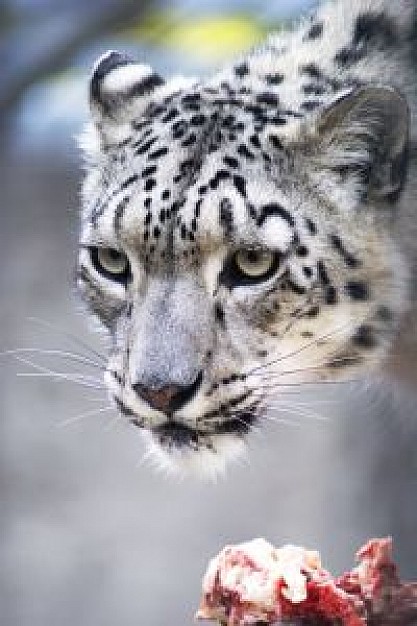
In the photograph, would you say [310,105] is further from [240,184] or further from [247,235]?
[247,235]

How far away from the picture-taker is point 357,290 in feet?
16.1

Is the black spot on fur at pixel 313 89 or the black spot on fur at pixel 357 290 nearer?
the black spot on fur at pixel 357 290

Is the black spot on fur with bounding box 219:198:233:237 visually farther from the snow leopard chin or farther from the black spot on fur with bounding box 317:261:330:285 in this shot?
the snow leopard chin

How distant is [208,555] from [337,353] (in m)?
5.67

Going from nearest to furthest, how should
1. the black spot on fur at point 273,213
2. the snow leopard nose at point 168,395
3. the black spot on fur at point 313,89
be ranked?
the snow leopard nose at point 168,395, the black spot on fur at point 273,213, the black spot on fur at point 313,89

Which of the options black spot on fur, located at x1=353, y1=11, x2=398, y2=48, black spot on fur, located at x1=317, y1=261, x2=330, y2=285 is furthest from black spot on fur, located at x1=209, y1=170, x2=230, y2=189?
black spot on fur, located at x1=353, y1=11, x2=398, y2=48

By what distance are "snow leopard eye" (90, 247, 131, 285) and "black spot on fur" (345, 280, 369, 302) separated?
2.04 ft

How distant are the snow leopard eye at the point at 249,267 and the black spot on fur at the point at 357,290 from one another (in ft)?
0.95

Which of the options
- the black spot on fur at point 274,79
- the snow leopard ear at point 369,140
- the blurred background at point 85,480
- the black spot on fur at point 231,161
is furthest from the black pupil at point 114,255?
the blurred background at point 85,480

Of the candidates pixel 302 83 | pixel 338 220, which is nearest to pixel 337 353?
pixel 338 220

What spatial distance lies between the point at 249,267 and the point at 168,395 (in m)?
0.45

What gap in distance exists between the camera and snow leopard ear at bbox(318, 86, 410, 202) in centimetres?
482

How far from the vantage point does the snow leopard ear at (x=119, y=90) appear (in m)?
5.33

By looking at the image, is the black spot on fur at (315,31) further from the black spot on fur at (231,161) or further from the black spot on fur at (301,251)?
the black spot on fur at (301,251)
